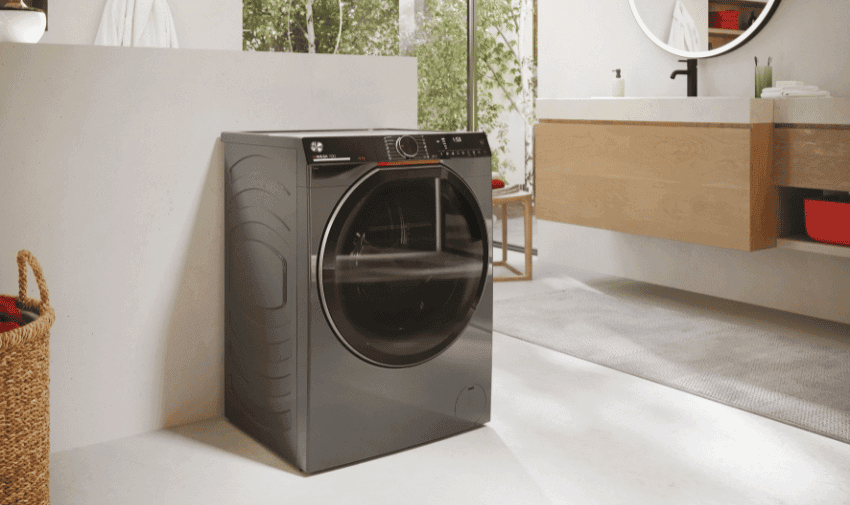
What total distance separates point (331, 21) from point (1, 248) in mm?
Answer: 3453

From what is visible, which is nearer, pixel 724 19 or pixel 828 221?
pixel 828 221

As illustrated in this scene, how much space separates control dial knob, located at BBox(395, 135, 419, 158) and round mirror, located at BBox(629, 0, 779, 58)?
2.25m

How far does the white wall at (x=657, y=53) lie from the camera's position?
3324mm

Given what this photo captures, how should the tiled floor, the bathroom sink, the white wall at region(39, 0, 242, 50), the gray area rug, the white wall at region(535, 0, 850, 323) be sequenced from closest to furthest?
the tiled floor, the gray area rug, the bathroom sink, the white wall at region(535, 0, 850, 323), the white wall at region(39, 0, 242, 50)

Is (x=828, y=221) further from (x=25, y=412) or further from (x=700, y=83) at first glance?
(x=25, y=412)

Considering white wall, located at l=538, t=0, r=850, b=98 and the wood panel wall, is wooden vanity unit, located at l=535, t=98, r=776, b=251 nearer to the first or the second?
the wood panel wall

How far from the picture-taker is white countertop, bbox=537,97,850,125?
3094 millimetres

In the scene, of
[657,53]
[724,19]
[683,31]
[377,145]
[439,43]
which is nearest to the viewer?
[377,145]

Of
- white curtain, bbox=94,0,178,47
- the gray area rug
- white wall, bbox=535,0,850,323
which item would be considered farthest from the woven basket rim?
white wall, bbox=535,0,850,323

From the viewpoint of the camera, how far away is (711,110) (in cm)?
339

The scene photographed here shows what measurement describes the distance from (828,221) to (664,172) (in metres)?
0.72

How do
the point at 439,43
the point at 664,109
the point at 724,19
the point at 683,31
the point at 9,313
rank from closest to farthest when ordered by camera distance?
the point at 9,313 < the point at 664,109 < the point at 724,19 < the point at 683,31 < the point at 439,43

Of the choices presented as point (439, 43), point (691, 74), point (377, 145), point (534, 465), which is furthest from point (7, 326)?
point (439, 43)

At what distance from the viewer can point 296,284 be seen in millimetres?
1948
